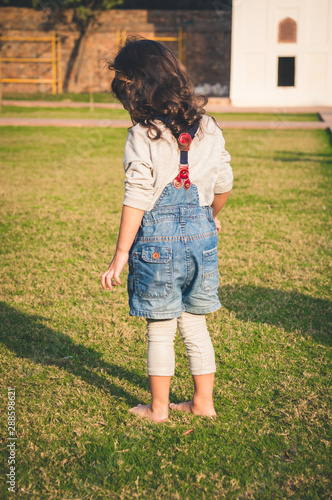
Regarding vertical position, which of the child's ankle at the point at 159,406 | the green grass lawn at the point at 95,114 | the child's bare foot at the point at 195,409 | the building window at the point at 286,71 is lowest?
the child's bare foot at the point at 195,409

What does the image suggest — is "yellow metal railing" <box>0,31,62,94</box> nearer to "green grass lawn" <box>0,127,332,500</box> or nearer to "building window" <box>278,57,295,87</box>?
"building window" <box>278,57,295,87</box>

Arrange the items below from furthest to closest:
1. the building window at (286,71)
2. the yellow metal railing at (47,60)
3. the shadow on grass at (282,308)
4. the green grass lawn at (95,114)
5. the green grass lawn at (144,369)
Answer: the yellow metal railing at (47,60) < the building window at (286,71) < the green grass lawn at (95,114) < the shadow on grass at (282,308) < the green grass lawn at (144,369)

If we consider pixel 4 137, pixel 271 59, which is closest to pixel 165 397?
pixel 4 137

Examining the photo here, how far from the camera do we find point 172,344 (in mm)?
2055

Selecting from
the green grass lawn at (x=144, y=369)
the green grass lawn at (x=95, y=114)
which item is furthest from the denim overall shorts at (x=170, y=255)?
the green grass lawn at (x=95, y=114)

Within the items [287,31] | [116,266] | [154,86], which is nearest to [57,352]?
[116,266]

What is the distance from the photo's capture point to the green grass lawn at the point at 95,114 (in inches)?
662

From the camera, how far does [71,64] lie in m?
26.1

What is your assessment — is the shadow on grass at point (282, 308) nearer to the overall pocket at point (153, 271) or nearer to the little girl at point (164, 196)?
the little girl at point (164, 196)

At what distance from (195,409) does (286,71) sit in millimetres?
25754

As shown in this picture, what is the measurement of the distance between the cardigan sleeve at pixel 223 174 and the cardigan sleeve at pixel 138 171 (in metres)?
0.31

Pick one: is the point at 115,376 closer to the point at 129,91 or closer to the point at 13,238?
the point at 129,91

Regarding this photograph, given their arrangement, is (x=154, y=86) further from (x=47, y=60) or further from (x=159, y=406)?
(x=47, y=60)

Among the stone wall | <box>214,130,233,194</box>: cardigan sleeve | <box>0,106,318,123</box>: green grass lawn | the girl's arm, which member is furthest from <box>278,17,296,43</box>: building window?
the girl's arm
